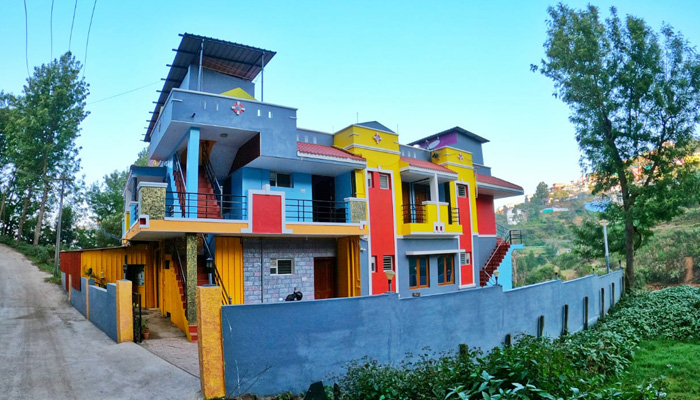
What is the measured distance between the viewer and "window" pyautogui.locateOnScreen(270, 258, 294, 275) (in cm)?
1459

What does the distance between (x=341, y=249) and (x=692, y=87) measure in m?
18.8

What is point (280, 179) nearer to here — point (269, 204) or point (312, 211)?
point (312, 211)

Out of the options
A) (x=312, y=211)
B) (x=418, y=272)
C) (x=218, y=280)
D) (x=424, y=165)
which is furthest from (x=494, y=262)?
(x=218, y=280)

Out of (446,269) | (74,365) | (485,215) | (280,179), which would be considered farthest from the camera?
(485,215)

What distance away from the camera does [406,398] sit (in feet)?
23.6

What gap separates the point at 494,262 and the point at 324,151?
1212cm

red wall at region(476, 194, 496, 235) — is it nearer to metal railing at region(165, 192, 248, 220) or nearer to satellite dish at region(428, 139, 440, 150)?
satellite dish at region(428, 139, 440, 150)

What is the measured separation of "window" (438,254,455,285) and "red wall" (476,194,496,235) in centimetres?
392

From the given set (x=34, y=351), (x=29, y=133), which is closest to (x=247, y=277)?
(x=34, y=351)

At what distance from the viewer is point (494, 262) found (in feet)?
73.9

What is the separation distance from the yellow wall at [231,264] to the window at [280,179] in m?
2.96

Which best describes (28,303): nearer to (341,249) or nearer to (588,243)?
(341,249)

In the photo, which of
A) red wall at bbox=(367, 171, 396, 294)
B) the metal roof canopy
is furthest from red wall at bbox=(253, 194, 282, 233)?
the metal roof canopy

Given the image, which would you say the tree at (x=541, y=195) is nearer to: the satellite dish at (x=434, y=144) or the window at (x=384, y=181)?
the satellite dish at (x=434, y=144)
